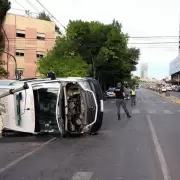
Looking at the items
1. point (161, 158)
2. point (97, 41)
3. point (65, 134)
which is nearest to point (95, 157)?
point (161, 158)

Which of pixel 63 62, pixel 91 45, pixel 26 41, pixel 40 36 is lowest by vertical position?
pixel 63 62

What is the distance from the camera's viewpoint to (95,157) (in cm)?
966

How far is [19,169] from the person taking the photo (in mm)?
8305

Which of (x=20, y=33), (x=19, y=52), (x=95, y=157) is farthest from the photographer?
(x=19, y=52)

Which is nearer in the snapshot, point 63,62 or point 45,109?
point 45,109

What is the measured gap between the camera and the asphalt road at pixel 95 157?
305 inches

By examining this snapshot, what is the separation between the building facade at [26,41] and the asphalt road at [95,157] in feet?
149

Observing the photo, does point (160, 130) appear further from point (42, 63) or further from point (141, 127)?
point (42, 63)

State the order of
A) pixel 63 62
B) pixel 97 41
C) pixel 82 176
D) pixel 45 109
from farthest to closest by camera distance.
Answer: pixel 97 41 → pixel 63 62 → pixel 45 109 → pixel 82 176

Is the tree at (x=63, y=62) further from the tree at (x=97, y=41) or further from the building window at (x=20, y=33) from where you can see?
the building window at (x=20, y=33)

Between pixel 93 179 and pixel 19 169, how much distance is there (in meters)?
1.75

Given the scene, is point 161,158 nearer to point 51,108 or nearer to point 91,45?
point 51,108

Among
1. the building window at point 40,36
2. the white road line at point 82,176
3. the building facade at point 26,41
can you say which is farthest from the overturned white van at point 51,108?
the building window at point 40,36

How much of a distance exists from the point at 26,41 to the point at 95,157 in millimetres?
51570
